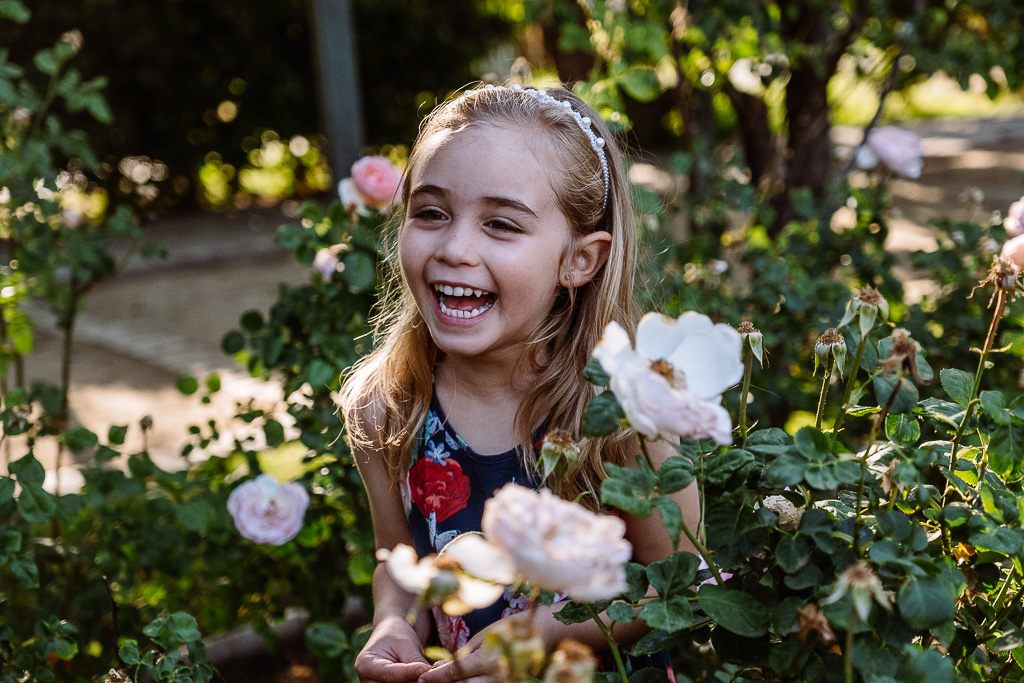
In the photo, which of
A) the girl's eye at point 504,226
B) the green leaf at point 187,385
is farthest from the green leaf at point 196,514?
the girl's eye at point 504,226

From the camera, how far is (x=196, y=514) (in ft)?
6.01

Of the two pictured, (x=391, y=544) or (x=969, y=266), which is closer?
(x=391, y=544)

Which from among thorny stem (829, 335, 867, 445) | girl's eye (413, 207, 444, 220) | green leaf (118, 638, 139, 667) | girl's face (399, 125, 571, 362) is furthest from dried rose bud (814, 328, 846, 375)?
green leaf (118, 638, 139, 667)

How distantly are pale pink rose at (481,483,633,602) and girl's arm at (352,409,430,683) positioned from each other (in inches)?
29.6

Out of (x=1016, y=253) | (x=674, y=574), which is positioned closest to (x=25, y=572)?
(x=674, y=574)

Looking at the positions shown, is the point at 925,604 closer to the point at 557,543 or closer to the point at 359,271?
the point at 557,543

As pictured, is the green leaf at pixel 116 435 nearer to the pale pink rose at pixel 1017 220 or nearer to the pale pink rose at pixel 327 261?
the pale pink rose at pixel 327 261

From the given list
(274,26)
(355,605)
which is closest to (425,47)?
(274,26)

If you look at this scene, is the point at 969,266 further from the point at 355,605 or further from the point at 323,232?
the point at 355,605

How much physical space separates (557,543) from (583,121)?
3.31 ft

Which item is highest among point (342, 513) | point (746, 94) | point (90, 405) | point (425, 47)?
point (425, 47)

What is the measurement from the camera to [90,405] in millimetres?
4227

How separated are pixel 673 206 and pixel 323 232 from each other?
104 cm

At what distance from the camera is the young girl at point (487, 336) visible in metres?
1.30
